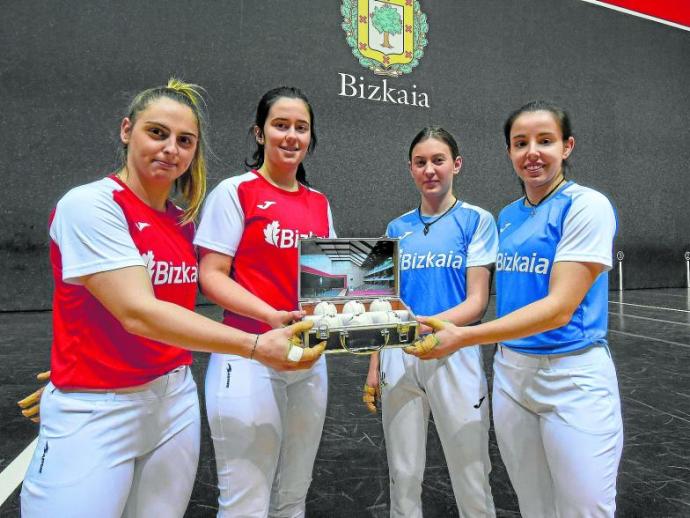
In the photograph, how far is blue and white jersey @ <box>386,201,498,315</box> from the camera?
1.49m

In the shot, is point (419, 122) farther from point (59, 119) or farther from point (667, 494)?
point (667, 494)

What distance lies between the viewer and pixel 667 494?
1.85 metres

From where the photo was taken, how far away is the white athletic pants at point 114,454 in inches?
34.2

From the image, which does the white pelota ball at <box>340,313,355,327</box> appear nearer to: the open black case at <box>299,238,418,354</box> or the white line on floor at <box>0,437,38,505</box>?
the open black case at <box>299,238,418,354</box>

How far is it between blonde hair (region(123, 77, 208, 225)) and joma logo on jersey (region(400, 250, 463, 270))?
704 millimetres

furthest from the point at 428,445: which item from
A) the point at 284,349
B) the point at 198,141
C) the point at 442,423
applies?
the point at 198,141

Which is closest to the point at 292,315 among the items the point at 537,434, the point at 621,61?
the point at 537,434

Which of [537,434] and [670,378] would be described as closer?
[537,434]

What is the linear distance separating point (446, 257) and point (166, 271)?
2.80ft

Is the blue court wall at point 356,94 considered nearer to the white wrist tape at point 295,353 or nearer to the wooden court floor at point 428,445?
the wooden court floor at point 428,445

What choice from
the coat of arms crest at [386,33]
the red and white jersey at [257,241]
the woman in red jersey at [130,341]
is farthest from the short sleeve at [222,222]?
the coat of arms crest at [386,33]

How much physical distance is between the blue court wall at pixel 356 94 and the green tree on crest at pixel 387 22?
0.52 meters

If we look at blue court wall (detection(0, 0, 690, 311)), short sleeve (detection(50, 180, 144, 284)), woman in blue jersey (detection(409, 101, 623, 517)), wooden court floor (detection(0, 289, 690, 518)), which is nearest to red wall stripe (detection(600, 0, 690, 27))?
blue court wall (detection(0, 0, 690, 311))

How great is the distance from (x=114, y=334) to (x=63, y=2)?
260 inches
